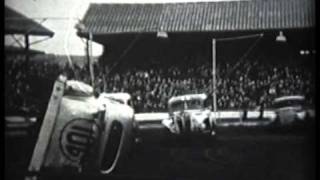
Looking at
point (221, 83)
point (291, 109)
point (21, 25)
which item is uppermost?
point (21, 25)

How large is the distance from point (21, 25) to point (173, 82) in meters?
0.80

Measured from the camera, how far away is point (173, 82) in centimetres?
332

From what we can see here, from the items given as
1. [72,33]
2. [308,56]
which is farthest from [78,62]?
[308,56]

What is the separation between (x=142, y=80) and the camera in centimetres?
335

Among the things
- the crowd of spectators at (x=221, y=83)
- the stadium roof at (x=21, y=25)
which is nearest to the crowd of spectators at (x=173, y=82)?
the crowd of spectators at (x=221, y=83)

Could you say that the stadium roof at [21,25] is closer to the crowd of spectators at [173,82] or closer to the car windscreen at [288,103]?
the crowd of spectators at [173,82]

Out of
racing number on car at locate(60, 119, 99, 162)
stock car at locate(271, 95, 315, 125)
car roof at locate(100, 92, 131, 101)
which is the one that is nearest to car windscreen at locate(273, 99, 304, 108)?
stock car at locate(271, 95, 315, 125)

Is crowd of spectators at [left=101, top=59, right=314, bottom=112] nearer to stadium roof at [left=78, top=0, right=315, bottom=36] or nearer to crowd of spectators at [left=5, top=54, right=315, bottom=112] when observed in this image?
crowd of spectators at [left=5, top=54, right=315, bottom=112]

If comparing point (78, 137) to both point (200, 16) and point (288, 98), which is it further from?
point (288, 98)

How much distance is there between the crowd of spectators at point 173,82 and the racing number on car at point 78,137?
174 mm

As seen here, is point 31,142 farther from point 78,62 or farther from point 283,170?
point 283,170

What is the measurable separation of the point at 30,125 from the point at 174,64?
77cm

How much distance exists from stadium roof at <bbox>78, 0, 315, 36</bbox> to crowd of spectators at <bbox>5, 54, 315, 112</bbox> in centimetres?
18

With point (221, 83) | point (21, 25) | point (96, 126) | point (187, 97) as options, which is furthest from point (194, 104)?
point (21, 25)
